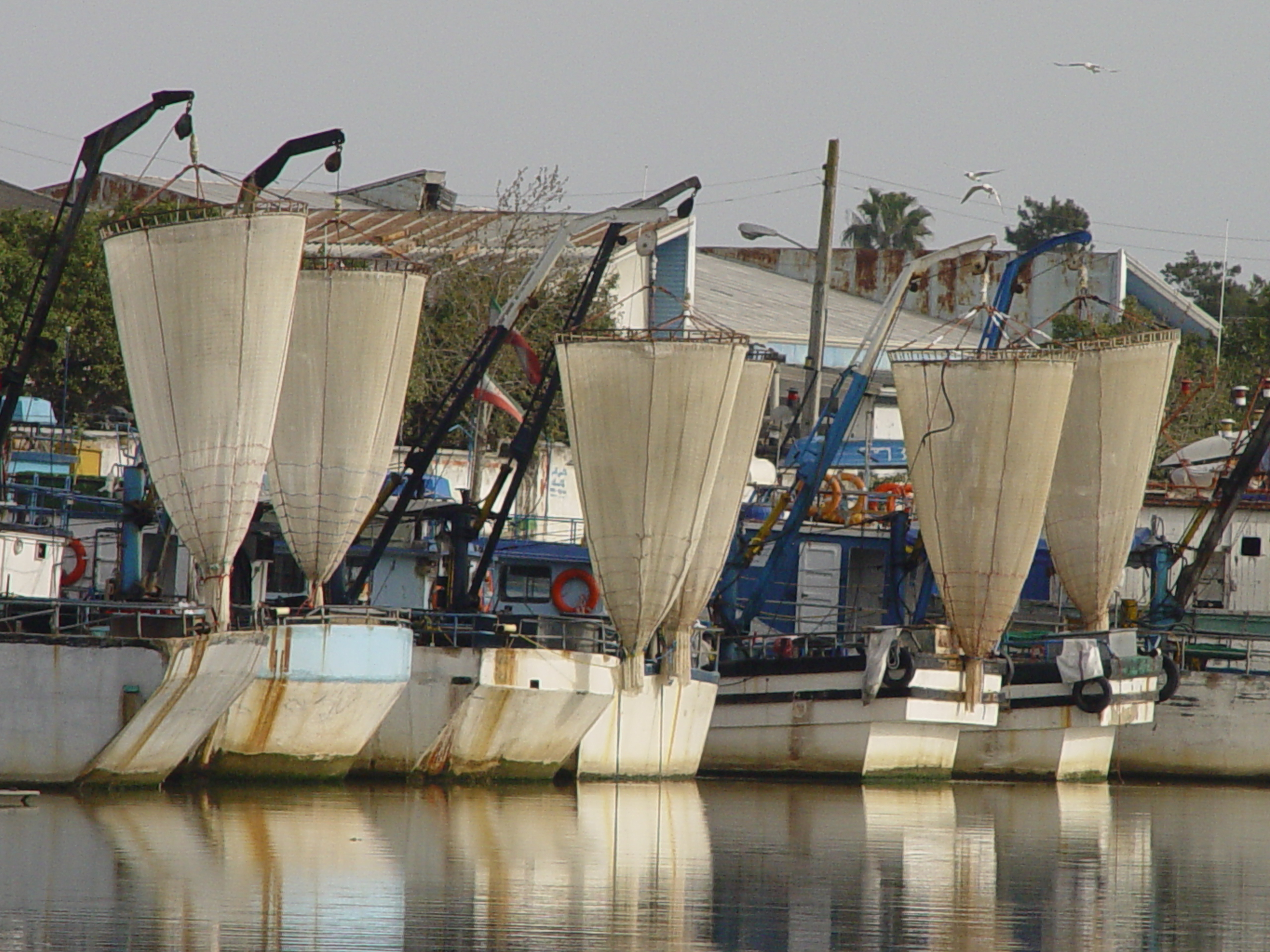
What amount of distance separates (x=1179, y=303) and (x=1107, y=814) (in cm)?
4414

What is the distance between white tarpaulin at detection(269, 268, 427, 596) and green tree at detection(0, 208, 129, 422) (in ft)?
53.4

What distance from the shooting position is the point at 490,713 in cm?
2947

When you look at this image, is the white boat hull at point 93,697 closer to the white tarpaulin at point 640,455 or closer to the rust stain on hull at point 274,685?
the rust stain on hull at point 274,685

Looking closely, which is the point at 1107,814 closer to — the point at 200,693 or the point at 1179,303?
the point at 200,693

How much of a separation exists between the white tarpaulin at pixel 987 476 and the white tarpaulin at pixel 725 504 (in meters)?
3.33

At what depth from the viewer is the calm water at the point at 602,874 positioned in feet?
55.9

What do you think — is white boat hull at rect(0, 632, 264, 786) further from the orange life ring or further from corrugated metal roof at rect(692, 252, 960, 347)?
corrugated metal roof at rect(692, 252, 960, 347)

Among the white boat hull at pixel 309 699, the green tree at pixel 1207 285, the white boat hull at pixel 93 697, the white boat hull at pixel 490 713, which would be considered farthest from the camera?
the green tree at pixel 1207 285

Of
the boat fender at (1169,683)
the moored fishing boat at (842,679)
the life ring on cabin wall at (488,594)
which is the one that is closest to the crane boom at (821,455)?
the moored fishing boat at (842,679)

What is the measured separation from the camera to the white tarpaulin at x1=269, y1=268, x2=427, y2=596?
30641 millimetres

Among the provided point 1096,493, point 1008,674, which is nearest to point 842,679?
point 1008,674

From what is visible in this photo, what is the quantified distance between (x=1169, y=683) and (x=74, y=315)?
80.4ft

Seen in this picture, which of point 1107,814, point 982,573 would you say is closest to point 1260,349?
point 982,573

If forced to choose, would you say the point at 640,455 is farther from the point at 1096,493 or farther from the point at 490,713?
the point at 1096,493
